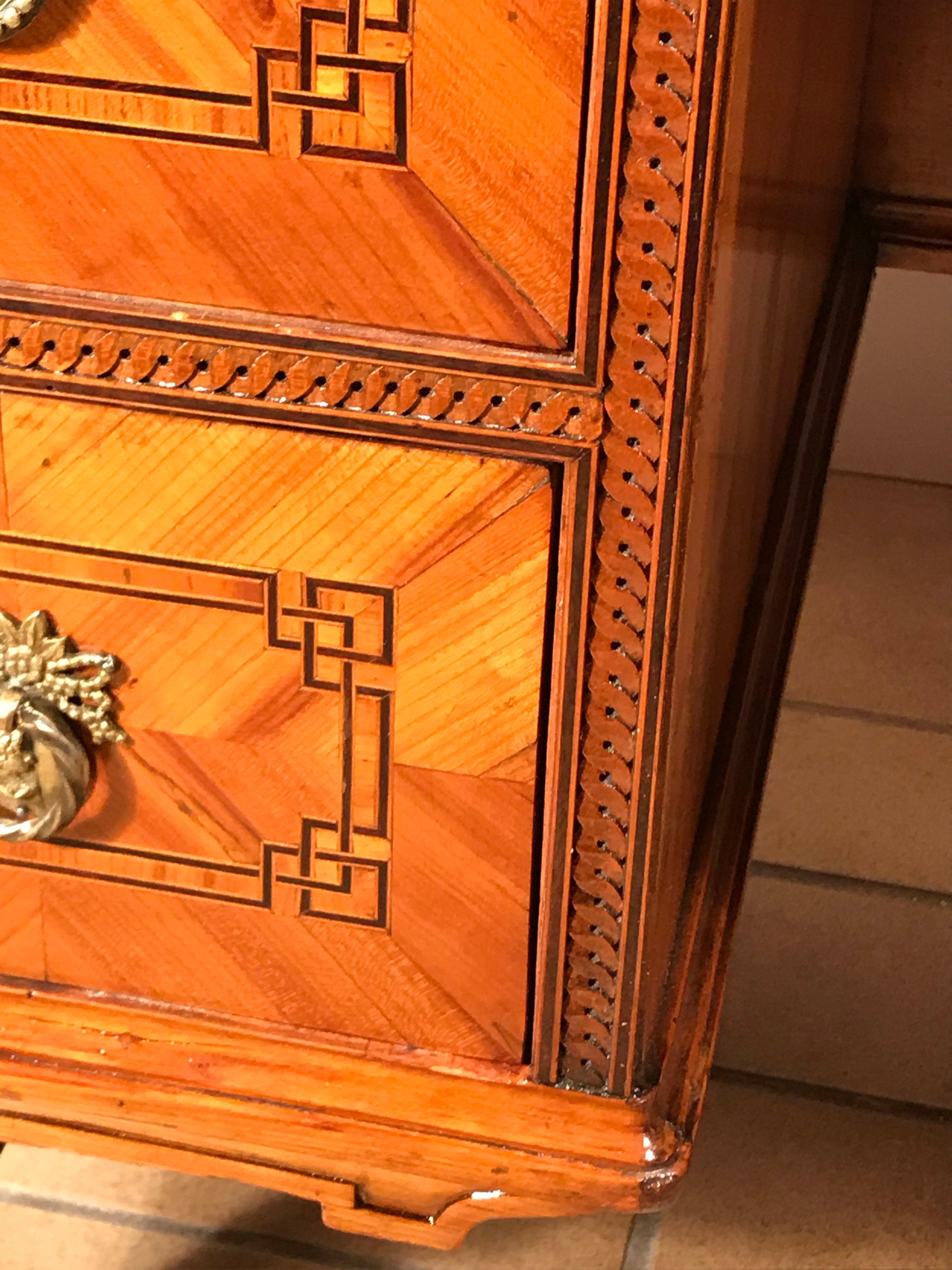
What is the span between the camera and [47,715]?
569mm

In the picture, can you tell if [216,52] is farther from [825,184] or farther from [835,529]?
[835,529]

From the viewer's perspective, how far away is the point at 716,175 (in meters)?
0.45

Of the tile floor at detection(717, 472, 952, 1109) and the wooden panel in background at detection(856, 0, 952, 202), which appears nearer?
the tile floor at detection(717, 472, 952, 1109)

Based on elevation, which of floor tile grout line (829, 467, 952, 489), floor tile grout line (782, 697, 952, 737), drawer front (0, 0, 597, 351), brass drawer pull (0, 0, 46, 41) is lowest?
floor tile grout line (782, 697, 952, 737)

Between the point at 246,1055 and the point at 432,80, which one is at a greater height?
the point at 432,80

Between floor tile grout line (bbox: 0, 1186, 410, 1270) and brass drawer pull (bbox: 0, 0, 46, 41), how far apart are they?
548mm

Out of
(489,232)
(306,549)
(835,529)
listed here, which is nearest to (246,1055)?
(306,549)

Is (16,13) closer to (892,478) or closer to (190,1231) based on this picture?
(190,1231)

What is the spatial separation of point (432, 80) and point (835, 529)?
3.01 feet

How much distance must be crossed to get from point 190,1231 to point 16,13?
21.9 inches

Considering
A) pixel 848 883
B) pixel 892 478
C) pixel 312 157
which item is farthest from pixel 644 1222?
pixel 892 478

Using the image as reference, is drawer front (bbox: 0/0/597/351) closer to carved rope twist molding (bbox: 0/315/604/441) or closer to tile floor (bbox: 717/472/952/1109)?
carved rope twist molding (bbox: 0/315/604/441)

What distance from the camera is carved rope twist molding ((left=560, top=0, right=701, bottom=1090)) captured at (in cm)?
44

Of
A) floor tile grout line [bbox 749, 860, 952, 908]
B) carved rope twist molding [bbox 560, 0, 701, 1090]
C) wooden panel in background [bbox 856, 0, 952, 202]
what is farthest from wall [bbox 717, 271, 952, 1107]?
carved rope twist molding [bbox 560, 0, 701, 1090]
